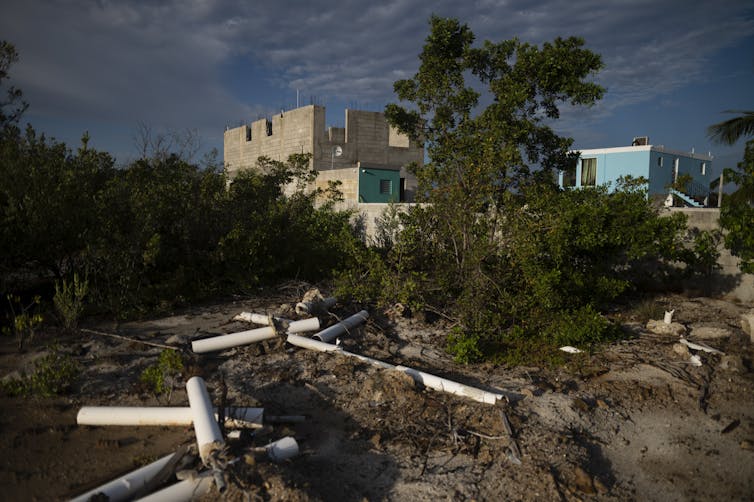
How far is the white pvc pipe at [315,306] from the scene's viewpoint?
24.1 feet

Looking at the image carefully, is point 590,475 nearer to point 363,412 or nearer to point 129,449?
point 363,412

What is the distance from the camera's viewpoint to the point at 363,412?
15.8 feet

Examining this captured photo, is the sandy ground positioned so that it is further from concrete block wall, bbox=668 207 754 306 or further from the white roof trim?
the white roof trim

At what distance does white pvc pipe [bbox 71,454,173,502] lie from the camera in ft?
10.7

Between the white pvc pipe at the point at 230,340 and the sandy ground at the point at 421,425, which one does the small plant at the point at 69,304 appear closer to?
the sandy ground at the point at 421,425

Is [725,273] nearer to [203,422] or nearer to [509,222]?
[509,222]

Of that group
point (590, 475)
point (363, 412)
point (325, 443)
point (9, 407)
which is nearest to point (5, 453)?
point (9, 407)

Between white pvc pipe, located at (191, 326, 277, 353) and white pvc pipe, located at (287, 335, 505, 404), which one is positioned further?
white pvc pipe, located at (191, 326, 277, 353)

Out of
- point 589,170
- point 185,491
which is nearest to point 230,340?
point 185,491

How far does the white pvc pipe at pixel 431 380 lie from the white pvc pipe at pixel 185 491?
2495 millimetres

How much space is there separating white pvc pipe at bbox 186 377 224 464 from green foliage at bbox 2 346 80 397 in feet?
4.79

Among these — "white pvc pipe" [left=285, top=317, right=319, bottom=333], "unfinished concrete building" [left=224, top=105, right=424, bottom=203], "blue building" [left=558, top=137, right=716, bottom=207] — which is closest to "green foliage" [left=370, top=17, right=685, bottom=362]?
"white pvc pipe" [left=285, top=317, right=319, bottom=333]

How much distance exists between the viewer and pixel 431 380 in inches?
208

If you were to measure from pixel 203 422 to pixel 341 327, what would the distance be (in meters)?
3.12
